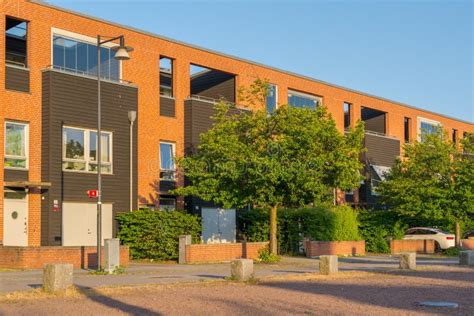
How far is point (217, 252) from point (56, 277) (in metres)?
14.5

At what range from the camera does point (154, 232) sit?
1193 inches

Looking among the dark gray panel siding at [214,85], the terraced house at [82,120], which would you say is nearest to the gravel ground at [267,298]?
the terraced house at [82,120]

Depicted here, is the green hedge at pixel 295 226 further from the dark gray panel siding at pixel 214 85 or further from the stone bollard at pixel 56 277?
the stone bollard at pixel 56 277

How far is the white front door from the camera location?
2867 cm

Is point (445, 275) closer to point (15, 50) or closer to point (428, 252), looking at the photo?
point (428, 252)

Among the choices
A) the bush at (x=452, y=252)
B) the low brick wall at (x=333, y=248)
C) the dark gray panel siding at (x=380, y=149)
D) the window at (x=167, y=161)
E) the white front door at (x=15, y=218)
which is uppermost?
the dark gray panel siding at (x=380, y=149)

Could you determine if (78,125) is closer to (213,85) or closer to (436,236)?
(213,85)

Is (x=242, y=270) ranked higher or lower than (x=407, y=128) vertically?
lower

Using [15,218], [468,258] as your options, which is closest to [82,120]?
[15,218]

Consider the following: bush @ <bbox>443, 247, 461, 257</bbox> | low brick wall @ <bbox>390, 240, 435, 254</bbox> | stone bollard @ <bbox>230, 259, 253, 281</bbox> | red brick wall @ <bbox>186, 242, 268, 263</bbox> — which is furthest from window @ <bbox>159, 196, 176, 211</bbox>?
stone bollard @ <bbox>230, 259, 253, 281</bbox>

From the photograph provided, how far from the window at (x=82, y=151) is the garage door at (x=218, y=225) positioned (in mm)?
6641

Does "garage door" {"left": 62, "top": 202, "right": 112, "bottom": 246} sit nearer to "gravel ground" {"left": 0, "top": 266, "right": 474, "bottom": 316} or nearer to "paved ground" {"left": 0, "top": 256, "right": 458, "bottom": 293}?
"paved ground" {"left": 0, "top": 256, "right": 458, "bottom": 293}

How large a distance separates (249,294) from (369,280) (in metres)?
6.05

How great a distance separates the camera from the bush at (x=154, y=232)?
99.5ft
